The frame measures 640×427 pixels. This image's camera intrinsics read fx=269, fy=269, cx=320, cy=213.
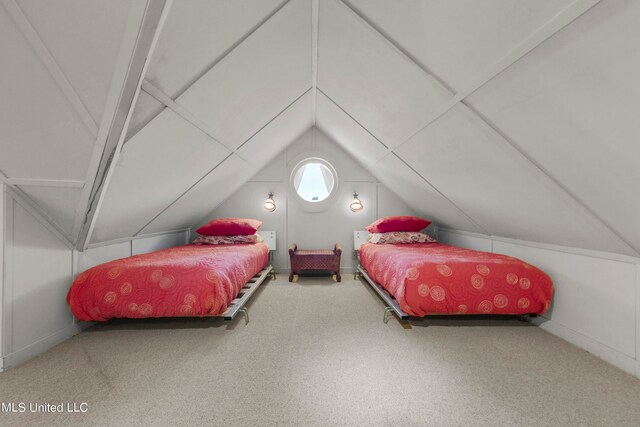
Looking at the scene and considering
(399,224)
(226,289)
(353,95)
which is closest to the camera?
(226,289)

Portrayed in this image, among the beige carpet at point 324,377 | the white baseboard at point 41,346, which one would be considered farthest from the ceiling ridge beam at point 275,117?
the white baseboard at point 41,346

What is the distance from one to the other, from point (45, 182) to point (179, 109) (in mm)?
945

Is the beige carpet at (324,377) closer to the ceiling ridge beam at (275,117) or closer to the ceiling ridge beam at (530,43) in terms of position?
the ceiling ridge beam at (530,43)

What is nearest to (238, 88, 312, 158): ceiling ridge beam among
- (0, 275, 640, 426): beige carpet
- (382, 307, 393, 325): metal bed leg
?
(0, 275, 640, 426): beige carpet

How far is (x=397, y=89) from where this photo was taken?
2102 millimetres

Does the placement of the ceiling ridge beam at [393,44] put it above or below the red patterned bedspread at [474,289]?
above

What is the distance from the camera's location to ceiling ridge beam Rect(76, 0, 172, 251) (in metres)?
1.13

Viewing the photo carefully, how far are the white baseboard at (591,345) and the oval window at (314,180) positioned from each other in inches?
127

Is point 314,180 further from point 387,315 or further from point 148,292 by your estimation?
point 148,292

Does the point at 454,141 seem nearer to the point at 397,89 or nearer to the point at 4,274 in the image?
the point at 397,89

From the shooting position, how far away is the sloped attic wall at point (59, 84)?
42.3 inches

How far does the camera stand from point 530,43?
3.79ft

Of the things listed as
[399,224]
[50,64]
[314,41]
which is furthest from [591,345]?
[50,64]

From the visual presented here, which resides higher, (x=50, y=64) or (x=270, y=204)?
(x=50, y=64)
